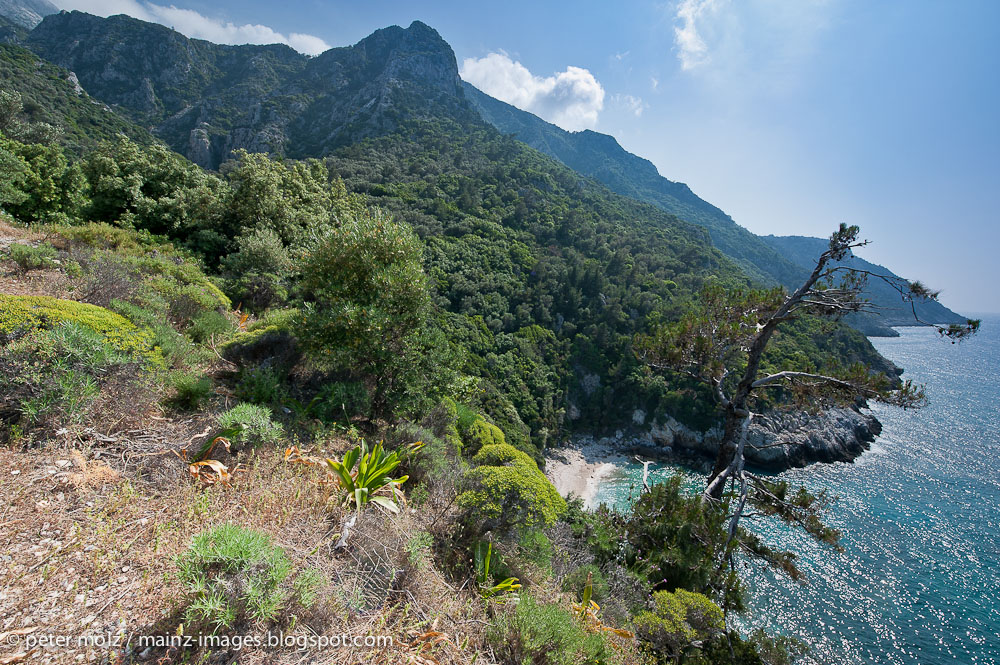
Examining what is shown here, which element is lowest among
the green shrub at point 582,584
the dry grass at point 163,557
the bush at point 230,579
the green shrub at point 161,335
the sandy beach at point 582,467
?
the sandy beach at point 582,467

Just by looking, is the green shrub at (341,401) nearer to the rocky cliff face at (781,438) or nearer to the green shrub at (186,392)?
the green shrub at (186,392)

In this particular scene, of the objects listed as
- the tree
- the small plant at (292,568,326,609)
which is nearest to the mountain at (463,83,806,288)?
the tree

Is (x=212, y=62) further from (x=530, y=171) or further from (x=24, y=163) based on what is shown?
(x=24, y=163)

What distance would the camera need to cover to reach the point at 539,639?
3125 millimetres

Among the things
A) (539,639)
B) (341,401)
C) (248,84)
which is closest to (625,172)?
(248,84)

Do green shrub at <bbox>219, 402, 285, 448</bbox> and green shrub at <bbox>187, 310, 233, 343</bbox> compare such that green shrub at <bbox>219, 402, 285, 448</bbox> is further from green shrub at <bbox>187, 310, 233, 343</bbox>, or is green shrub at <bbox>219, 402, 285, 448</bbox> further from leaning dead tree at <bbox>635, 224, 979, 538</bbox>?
leaning dead tree at <bbox>635, 224, 979, 538</bbox>

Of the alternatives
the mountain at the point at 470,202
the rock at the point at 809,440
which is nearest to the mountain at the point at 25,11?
the mountain at the point at 470,202

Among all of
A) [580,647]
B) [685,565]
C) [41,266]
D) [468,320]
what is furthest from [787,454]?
[41,266]

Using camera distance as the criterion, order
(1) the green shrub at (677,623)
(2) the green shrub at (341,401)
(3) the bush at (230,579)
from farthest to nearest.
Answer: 1. (2) the green shrub at (341,401)
2. (1) the green shrub at (677,623)
3. (3) the bush at (230,579)

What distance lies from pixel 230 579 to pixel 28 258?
29.9 feet

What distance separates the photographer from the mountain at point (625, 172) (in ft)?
341

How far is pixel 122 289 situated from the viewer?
6.31 meters

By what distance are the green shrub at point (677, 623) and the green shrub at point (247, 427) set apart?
5.01 metres

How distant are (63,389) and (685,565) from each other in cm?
793
